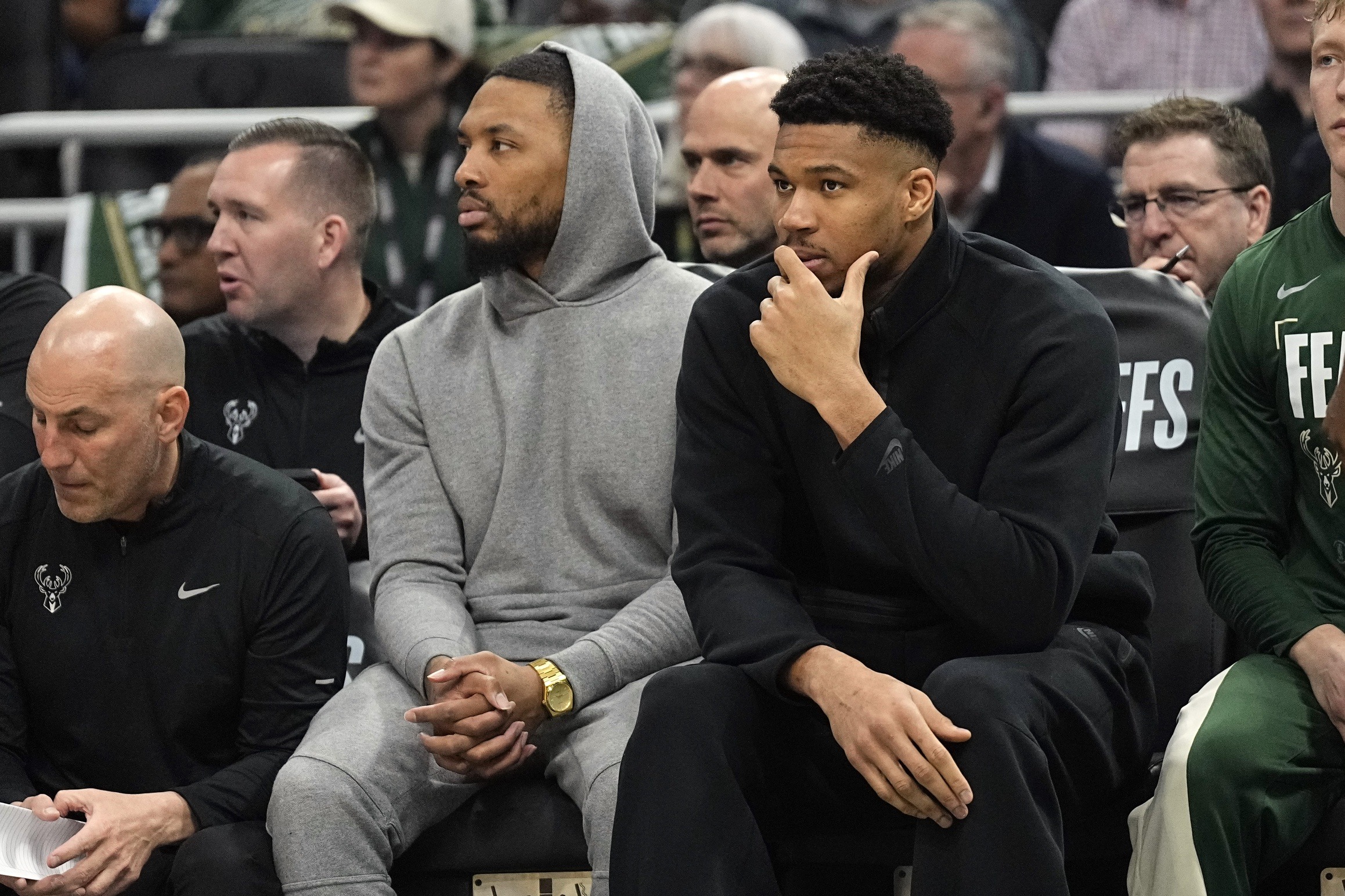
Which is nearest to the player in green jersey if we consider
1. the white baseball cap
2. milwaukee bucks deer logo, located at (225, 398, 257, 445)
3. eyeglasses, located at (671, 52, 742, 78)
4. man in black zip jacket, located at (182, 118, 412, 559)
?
man in black zip jacket, located at (182, 118, 412, 559)

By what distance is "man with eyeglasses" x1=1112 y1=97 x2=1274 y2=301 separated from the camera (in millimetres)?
3715

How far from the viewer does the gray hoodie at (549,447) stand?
303 centimetres

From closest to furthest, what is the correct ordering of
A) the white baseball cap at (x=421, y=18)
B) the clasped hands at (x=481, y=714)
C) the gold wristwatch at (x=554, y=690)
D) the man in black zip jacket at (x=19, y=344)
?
the clasped hands at (x=481, y=714) < the gold wristwatch at (x=554, y=690) < the man in black zip jacket at (x=19, y=344) < the white baseball cap at (x=421, y=18)

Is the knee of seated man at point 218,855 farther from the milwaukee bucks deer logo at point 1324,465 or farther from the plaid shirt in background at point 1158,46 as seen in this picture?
the plaid shirt in background at point 1158,46

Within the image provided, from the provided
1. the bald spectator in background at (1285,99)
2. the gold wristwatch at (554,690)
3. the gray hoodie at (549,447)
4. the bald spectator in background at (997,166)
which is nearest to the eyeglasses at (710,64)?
the bald spectator in background at (997,166)

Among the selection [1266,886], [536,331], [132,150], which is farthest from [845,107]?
[132,150]

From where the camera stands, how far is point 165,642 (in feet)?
9.58

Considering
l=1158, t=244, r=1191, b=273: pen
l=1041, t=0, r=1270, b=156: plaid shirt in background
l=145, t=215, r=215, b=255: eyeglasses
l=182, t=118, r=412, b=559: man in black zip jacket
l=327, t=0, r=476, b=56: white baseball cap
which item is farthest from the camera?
l=1041, t=0, r=1270, b=156: plaid shirt in background

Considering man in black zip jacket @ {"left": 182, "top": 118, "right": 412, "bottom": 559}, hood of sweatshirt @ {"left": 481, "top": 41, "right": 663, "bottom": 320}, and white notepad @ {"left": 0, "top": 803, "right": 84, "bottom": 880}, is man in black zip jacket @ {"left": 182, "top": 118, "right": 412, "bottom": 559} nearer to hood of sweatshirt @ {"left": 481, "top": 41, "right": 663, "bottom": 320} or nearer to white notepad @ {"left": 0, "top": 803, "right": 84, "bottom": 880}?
hood of sweatshirt @ {"left": 481, "top": 41, "right": 663, "bottom": 320}

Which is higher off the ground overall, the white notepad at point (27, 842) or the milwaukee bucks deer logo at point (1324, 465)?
the milwaukee bucks deer logo at point (1324, 465)

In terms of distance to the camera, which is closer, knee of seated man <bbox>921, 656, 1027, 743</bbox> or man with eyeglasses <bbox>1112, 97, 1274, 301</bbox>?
knee of seated man <bbox>921, 656, 1027, 743</bbox>

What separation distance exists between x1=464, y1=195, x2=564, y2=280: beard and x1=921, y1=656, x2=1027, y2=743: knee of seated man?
119 centimetres

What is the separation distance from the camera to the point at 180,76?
17.5 feet

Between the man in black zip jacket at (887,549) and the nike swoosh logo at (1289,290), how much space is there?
30cm
